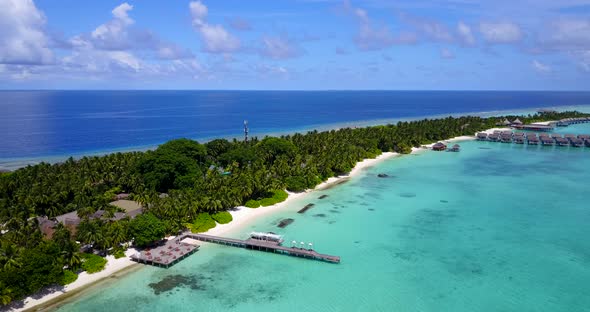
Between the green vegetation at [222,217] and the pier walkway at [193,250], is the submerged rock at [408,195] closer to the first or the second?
the pier walkway at [193,250]

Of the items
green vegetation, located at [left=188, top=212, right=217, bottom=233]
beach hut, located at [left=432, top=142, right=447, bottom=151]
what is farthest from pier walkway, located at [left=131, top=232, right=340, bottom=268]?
beach hut, located at [left=432, top=142, right=447, bottom=151]

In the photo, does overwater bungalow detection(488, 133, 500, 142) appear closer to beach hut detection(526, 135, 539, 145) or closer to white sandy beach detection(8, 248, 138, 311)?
beach hut detection(526, 135, 539, 145)

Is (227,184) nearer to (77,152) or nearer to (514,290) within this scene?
(514,290)

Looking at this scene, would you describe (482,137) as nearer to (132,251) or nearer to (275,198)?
(275,198)

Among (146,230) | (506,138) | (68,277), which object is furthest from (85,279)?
(506,138)

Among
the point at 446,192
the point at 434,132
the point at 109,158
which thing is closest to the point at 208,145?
the point at 109,158

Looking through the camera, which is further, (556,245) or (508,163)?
(508,163)
